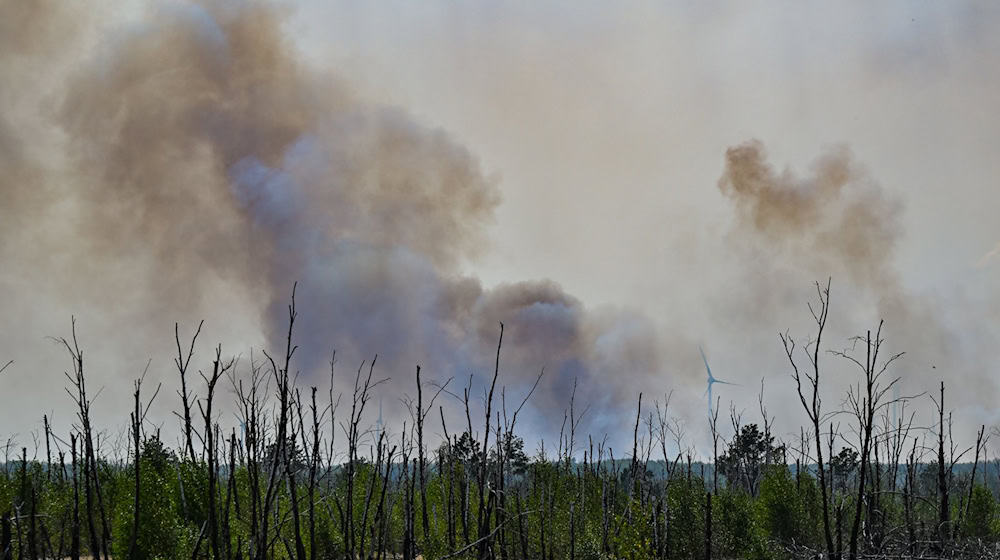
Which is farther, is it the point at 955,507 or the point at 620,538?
the point at 955,507

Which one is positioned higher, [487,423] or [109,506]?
[487,423]

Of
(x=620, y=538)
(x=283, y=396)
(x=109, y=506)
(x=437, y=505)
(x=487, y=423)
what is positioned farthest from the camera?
(x=437, y=505)

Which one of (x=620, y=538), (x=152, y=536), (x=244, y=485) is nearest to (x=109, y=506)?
(x=244, y=485)

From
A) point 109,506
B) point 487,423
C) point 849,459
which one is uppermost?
point 487,423

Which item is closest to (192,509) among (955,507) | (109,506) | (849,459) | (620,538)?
(109,506)

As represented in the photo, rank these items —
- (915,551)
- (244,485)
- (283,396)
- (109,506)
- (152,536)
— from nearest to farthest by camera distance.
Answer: (283,396), (152,536), (915,551), (244,485), (109,506)

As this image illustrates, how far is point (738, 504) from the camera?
28359 mm

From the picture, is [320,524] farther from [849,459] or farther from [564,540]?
[849,459]

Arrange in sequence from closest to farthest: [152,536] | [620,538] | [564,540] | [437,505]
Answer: [620,538] → [152,536] → [564,540] → [437,505]

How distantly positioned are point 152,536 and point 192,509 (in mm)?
Answer: 3678

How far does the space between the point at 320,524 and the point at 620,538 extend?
1371 cm

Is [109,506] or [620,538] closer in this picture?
[620,538]

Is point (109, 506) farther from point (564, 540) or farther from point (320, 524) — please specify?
point (564, 540)

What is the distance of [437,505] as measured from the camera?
3181cm
